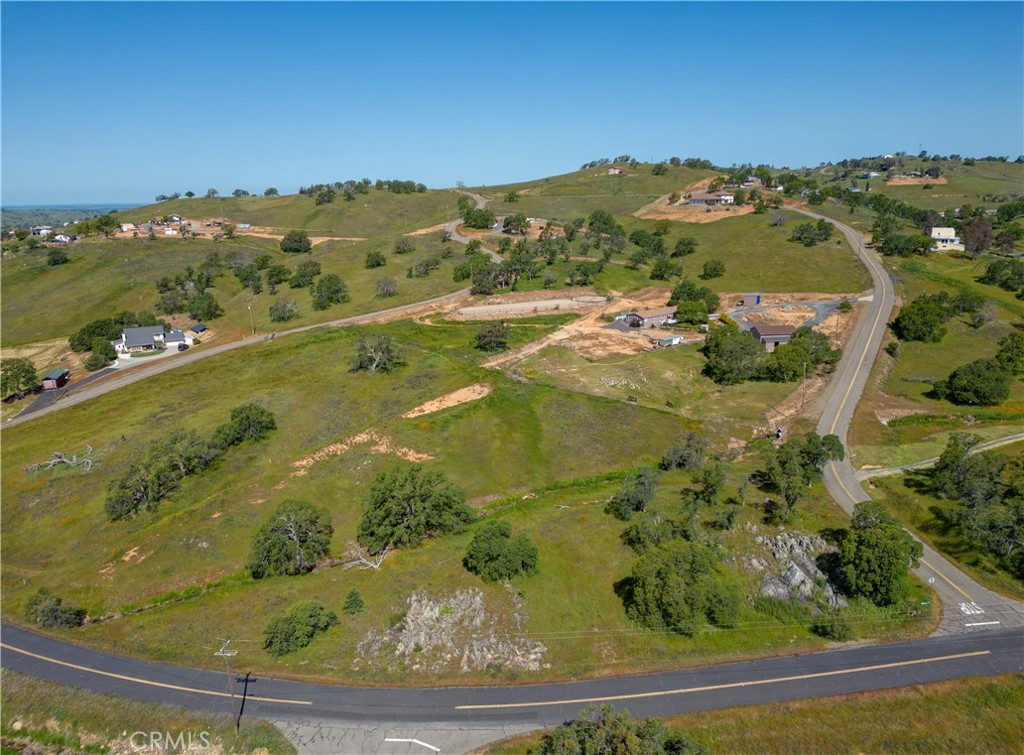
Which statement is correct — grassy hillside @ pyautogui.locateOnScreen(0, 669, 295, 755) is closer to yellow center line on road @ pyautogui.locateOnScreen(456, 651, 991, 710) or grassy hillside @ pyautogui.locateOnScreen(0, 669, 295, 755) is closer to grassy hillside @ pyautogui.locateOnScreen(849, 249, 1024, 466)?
yellow center line on road @ pyautogui.locateOnScreen(456, 651, 991, 710)

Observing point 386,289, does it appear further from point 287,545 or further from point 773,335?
point 287,545

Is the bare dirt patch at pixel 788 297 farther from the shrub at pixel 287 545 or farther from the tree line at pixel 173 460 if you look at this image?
the shrub at pixel 287 545

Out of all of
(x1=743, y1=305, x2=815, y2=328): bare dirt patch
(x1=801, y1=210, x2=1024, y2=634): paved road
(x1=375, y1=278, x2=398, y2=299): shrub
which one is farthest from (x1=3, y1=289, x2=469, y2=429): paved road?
(x1=801, y1=210, x2=1024, y2=634): paved road

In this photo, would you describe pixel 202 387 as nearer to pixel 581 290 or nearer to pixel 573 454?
pixel 573 454

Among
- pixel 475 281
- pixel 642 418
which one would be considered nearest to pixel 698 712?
pixel 642 418

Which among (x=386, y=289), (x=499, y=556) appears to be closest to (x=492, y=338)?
(x=386, y=289)

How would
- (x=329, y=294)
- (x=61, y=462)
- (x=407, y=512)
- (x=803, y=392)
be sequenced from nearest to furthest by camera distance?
(x=407, y=512), (x=61, y=462), (x=803, y=392), (x=329, y=294)

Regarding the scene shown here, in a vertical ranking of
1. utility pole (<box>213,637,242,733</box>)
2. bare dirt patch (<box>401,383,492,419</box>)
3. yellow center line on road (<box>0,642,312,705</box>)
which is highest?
bare dirt patch (<box>401,383,492,419</box>)
